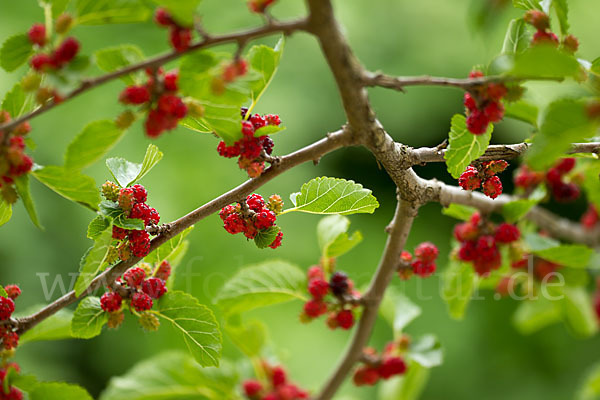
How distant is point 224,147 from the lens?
43 cm

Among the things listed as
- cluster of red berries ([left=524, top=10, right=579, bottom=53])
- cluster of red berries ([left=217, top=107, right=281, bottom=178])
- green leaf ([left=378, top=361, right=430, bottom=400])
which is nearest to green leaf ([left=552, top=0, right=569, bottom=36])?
cluster of red berries ([left=524, top=10, right=579, bottom=53])

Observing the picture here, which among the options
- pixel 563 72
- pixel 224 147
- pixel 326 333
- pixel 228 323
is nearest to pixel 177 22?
pixel 224 147

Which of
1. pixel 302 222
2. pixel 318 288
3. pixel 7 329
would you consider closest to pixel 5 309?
pixel 7 329

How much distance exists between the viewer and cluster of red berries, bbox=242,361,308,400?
31.2 inches

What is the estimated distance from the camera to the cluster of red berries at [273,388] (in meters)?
0.79

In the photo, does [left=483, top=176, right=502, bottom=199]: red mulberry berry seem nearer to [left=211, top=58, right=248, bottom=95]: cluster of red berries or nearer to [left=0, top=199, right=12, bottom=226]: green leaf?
[left=211, top=58, right=248, bottom=95]: cluster of red berries

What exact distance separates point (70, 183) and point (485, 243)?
18.2 inches

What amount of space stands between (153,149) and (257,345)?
404 millimetres

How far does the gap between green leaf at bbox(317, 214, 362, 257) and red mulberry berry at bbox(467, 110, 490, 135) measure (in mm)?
233

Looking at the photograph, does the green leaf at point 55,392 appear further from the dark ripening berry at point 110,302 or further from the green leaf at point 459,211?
the green leaf at point 459,211

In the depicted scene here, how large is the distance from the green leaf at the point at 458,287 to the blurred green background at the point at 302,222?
693 mm

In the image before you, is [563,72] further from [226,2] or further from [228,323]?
[226,2]

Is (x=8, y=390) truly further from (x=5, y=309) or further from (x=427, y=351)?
(x=427, y=351)

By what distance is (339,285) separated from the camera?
2.24 feet
